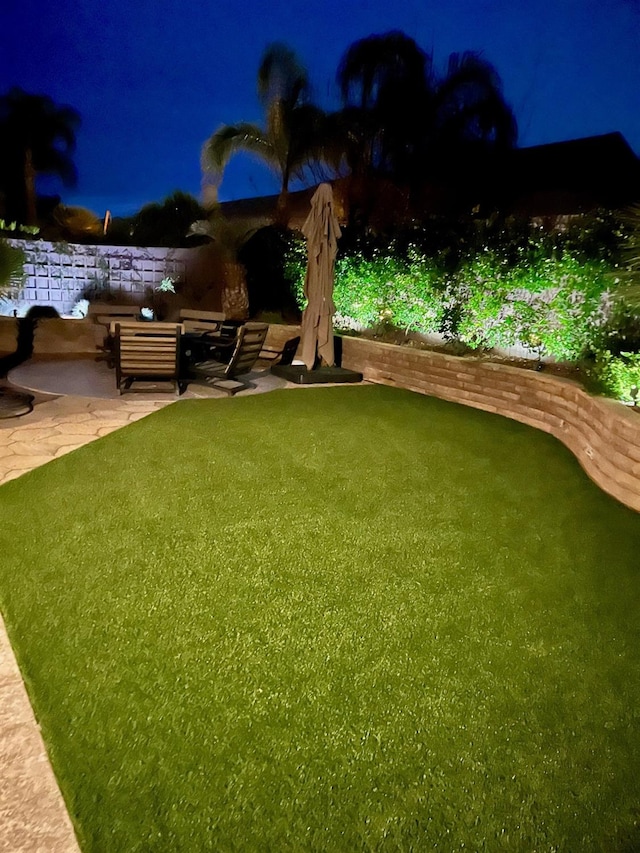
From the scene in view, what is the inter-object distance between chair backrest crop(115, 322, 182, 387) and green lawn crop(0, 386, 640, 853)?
101 inches

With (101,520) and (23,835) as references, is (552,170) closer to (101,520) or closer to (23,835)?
(101,520)

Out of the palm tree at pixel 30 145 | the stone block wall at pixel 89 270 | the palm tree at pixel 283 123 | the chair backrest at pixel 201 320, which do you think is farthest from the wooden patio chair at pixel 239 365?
the palm tree at pixel 30 145

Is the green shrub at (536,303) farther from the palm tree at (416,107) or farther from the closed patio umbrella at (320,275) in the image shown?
the palm tree at (416,107)

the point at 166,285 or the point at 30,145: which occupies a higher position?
the point at 30,145

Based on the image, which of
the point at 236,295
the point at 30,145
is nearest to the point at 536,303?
the point at 236,295

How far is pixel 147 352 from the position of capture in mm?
6934

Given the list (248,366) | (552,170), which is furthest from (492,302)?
(552,170)

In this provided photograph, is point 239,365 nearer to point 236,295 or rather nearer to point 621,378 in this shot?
point 621,378

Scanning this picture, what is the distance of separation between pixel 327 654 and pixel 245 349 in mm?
5809

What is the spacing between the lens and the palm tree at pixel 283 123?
44.6ft

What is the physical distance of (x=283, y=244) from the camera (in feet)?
42.3

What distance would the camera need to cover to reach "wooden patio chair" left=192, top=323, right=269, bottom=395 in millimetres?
7512

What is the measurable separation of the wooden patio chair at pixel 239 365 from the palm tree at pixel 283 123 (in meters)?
8.21

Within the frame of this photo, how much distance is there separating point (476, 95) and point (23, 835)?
15.7 m
